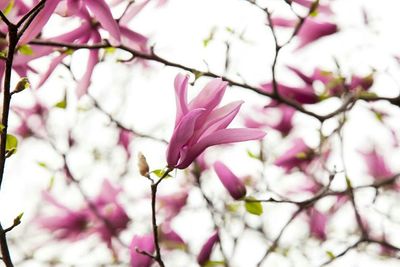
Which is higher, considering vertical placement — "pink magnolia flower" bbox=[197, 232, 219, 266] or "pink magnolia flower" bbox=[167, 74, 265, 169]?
"pink magnolia flower" bbox=[167, 74, 265, 169]

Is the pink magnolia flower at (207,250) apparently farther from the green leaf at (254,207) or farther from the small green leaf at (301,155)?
the small green leaf at (301,155)

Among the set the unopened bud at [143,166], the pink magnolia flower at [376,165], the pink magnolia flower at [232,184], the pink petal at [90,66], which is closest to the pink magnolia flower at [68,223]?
the pink petal at [90,66]

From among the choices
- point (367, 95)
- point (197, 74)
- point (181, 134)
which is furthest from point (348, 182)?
point (181, 134)

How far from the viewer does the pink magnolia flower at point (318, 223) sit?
6.09 feet

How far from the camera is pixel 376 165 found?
77.6 inches

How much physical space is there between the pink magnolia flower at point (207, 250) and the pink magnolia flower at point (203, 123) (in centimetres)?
36

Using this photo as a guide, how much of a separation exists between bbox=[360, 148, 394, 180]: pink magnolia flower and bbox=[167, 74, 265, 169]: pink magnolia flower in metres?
1.26

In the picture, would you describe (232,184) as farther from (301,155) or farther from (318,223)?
(318,223)

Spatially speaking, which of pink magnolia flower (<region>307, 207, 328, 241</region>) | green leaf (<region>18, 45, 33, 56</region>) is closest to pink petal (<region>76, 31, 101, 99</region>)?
green leaf (<region>18, 45, 33, 56</region>)

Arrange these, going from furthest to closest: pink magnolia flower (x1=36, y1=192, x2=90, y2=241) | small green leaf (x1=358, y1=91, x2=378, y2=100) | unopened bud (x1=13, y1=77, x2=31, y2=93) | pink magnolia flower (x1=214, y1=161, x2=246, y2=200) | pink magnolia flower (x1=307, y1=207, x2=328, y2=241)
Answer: pink magnolia flower (x1=307, y1=207, x2=328, y2=241), pink magnolia flower (x1=36, y1=192, x2=90, y2=241), small green leaf (x1=358, y1=91, x2=378, y2=100), pink magnolia flower (x1=214, y1=161, x2=246, y2=200), unopened bud (x1=13, y1=77, x2=31, y2=93)

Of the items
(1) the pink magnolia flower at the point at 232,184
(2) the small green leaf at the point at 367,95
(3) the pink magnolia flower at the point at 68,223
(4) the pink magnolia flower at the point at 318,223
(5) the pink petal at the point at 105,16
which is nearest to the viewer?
(5) the pink petal at the point at 105,16

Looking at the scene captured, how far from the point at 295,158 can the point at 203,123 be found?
76cm

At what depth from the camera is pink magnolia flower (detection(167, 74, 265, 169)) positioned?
79 centimetres

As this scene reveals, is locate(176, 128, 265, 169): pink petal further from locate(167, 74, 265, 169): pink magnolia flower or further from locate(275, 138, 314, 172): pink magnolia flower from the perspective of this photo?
locate(275, 138, 314, 172): pink magnolia flower
